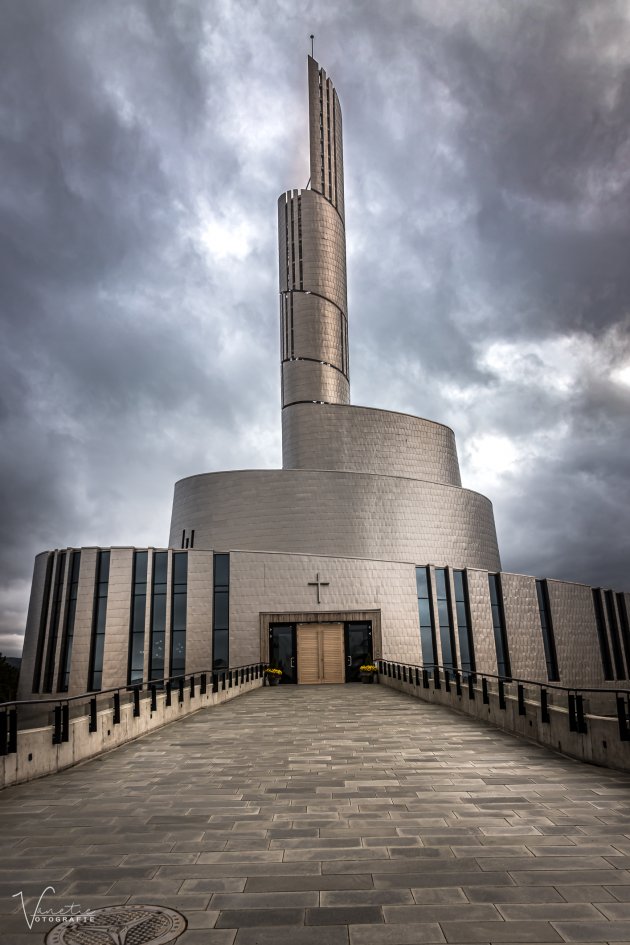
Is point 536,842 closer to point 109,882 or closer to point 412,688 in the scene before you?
point 109,882

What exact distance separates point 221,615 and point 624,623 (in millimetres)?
35768

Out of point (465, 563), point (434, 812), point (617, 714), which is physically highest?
point (465, 563)

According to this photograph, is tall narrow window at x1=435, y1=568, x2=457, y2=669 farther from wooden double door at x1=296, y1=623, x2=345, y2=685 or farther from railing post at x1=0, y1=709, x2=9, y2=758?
railing post at x1=0, y1=709, x2=9, y2=758

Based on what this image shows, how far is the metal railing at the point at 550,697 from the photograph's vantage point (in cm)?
952

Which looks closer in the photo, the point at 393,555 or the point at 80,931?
the point at 80,931

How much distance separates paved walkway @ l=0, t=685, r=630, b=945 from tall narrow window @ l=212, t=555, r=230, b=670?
24.7 metres

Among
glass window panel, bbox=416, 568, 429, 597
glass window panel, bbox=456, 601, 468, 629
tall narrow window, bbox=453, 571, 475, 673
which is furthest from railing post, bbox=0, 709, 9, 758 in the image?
glass window panel, bbox=456, 601, 468, 629

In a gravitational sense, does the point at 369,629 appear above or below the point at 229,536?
below

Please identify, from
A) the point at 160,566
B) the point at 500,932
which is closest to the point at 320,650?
the point at 160,566

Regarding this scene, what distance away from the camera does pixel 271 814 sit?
729cm

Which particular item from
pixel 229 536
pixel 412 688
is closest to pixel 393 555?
pixel 229 536

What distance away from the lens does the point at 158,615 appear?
36344 millimetres

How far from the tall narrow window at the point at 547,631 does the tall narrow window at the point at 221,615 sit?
22144 mm

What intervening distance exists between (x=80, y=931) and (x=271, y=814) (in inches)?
128
